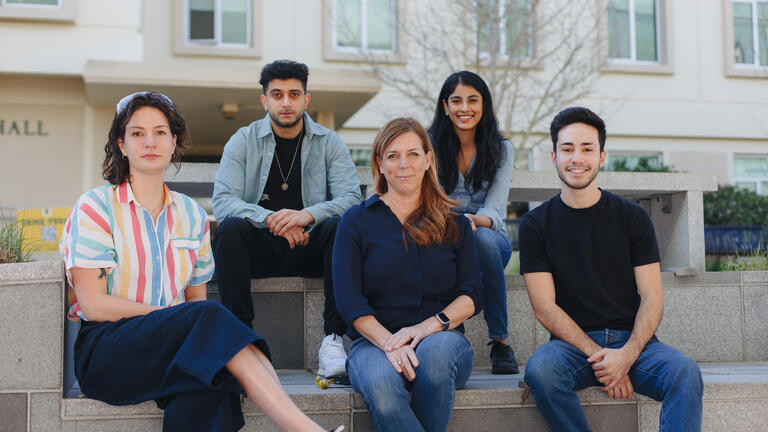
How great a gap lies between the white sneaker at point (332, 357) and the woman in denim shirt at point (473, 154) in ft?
2.97

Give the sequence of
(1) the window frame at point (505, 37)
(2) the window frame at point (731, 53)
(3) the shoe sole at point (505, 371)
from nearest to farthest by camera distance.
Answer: (3) the shoe sole at point (505, 371)
(1) the window frame at point (505, 37)
(2) the window frame at point (731, 53)

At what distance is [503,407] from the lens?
339cm

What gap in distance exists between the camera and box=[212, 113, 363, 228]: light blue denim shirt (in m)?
4.16

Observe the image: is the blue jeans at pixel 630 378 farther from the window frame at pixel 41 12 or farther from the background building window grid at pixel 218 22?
the background building window grid at pixel 218 22

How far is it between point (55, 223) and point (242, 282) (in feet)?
17.2

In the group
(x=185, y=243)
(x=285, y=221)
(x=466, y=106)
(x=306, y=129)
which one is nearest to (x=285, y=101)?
(x=306, y=129)

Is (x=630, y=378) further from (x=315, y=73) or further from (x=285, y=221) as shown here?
(x=315, y=73)

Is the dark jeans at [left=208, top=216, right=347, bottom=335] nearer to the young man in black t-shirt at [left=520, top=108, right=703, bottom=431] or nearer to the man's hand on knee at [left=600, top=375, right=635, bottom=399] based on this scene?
the young man in black t-shirt at [left=520, top=108, right=703, bottom=431]

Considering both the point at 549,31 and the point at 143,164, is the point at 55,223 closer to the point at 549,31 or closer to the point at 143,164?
the point at 143,164

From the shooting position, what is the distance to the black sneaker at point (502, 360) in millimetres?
3961

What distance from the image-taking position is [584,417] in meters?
3.11

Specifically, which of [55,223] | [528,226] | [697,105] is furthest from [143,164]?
[697,105]

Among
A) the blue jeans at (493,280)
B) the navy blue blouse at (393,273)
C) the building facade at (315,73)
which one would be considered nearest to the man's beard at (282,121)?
the navy blue blouse at (393,273)

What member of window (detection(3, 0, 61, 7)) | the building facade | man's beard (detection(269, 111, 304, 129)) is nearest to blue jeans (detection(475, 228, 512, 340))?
man's beard (detection(269, 111, 304, 129))
